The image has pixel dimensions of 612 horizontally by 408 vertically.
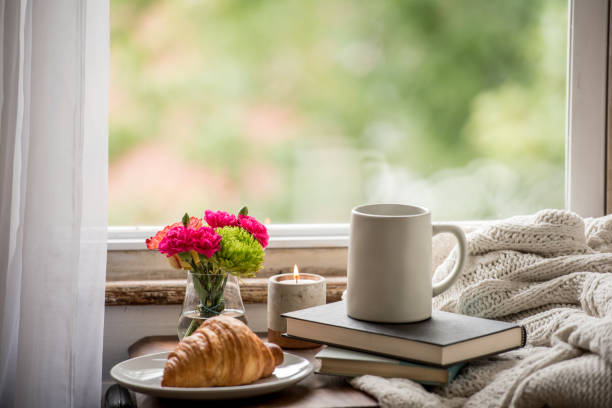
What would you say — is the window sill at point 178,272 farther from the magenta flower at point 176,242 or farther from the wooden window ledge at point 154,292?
the magenta flower at point 176,242

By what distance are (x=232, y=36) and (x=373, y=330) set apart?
776mm

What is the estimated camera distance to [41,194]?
1034 millimetres

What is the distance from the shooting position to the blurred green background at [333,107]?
4.55ft

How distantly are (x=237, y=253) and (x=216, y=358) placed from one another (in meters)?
0.22

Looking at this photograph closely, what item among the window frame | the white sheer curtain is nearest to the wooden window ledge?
the window frame

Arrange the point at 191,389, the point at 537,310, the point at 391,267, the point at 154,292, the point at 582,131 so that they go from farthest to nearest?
the point at 582,131 < the point at 154,292 < the point at 537,310 < the point at 391,267 < the point at 191,389

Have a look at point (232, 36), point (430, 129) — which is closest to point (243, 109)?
point (232, 36)

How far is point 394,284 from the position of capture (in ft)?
3.00

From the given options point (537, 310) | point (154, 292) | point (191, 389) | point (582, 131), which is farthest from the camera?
point (582, 131)

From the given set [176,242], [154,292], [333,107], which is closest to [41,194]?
[176,242]

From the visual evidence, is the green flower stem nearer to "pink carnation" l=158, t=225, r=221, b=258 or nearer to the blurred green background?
"pink carnation" l=158, t=225, r=221, b=258

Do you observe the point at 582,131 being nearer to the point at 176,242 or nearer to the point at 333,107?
the point at 333,107

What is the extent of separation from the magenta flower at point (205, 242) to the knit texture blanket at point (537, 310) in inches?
11.2

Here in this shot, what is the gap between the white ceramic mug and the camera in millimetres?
910
